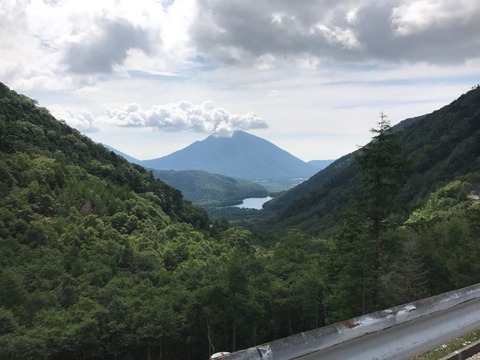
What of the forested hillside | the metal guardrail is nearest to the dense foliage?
the forested hillside

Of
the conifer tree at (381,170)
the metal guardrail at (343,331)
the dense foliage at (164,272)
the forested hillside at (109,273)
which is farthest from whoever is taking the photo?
the forested hillside at (109,273)

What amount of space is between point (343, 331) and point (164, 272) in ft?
210

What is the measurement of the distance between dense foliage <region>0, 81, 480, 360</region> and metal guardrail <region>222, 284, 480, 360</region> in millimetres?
→ 13469

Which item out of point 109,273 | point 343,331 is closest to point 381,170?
point 343,331

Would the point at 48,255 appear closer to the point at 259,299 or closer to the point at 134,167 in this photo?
the point at 259,299

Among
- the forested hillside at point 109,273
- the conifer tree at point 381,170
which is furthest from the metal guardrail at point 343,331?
the forested hillside at point 109,273

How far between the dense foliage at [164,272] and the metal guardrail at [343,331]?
530 inches

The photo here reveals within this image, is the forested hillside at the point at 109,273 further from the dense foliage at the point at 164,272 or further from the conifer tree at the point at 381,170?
the conifer tree at the point at 381,170

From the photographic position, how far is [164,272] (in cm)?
6906

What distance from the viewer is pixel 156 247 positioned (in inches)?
3588

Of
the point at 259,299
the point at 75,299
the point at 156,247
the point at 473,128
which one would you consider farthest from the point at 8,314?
the point at 473,128

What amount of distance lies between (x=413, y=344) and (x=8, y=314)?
157 ft

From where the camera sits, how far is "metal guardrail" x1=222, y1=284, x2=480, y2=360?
6750 mm

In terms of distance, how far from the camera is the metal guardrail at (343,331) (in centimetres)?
675
